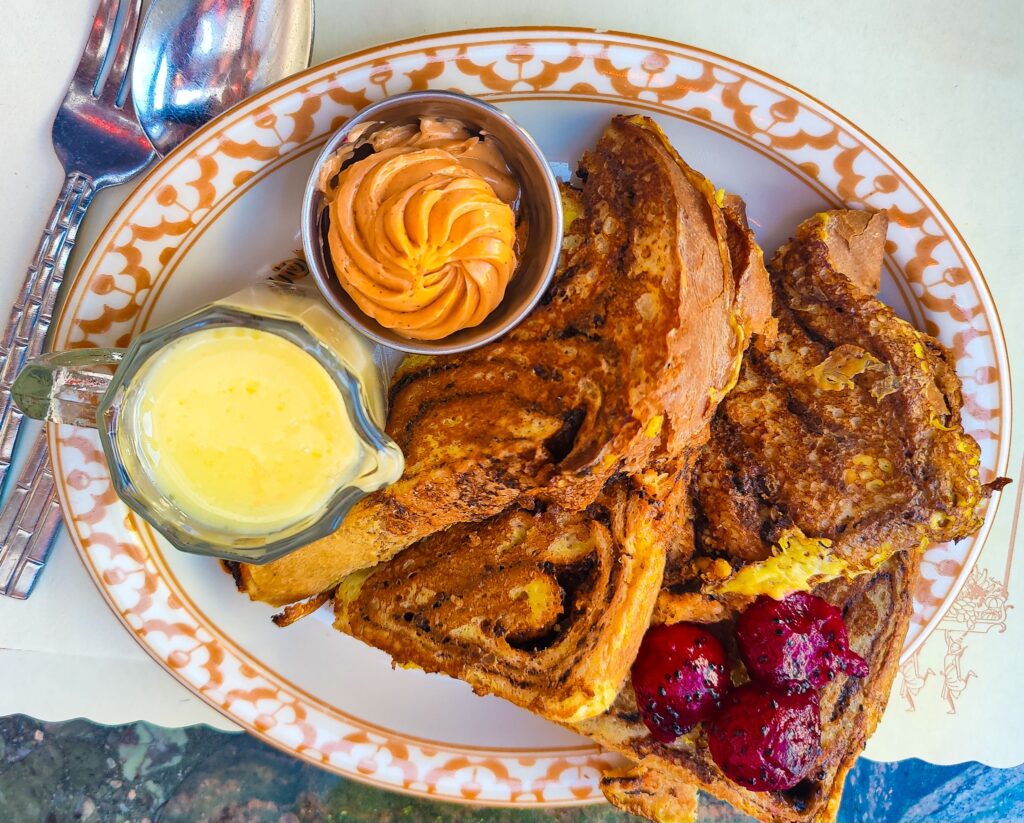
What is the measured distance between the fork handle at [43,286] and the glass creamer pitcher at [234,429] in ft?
1.41

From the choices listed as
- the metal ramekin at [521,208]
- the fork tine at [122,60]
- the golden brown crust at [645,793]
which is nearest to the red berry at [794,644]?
the golden brown crust at [645,793]

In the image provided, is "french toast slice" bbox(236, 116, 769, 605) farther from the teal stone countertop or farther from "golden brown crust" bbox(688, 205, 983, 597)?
the teal stone countertop

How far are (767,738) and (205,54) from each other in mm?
1876

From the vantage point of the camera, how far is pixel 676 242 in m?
1.24

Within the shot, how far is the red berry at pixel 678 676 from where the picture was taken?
1.49 m

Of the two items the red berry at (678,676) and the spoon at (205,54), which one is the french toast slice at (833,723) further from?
the spoon at (205,54)

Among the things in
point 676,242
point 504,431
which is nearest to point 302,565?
point 504,431

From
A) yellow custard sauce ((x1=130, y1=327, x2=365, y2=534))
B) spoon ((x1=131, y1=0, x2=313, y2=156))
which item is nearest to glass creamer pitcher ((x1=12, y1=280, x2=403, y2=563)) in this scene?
yellow custard sauce ((x1=130, y1=327, x2=365, y2=534))

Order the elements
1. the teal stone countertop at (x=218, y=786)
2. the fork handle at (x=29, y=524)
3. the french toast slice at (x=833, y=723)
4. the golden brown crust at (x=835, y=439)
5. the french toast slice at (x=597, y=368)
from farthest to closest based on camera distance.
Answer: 1. the teal stone countertop at (x=218, y=786)
2. the fork handle at (x=29, y=524)
3. the french toast slice at (x=833, y=723)
4. the golden brown crust at (x=835, y=439)
5. the french toast slice at (x=597, y=368)

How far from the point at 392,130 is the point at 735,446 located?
0.93 meters

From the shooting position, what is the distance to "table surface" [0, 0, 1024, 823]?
166 cm

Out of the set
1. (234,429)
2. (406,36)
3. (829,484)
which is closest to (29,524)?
(234,429)

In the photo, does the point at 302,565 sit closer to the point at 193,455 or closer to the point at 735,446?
the point at 193,455

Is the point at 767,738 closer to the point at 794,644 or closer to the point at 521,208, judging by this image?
the point at 794,644
